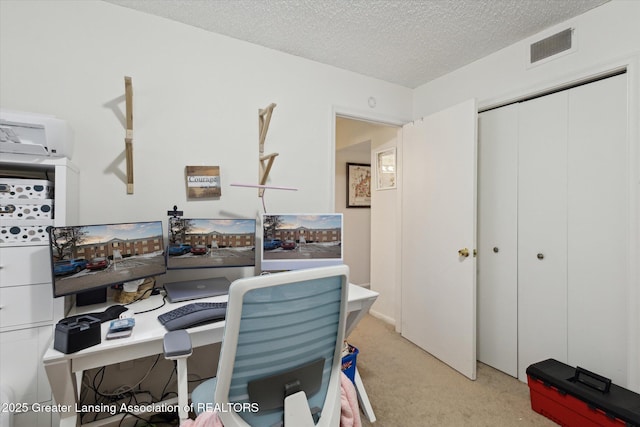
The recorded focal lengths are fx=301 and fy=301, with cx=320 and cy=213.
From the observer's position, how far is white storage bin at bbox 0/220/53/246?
4.44 ft

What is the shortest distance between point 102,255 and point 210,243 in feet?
1.82

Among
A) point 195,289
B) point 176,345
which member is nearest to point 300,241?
point 195,289

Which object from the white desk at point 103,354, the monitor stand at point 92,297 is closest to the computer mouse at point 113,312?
the white desk at point 103,354

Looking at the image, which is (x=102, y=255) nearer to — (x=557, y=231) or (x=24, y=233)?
(x=24, y=233)

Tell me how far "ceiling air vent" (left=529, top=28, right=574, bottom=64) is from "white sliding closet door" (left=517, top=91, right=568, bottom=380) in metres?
0.29

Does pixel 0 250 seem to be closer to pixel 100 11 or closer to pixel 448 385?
pixel 100 11

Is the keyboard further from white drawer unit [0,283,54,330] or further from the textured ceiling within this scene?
the textured ceiling

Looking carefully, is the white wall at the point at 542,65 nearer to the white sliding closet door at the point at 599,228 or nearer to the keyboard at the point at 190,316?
the white sliding closet door at the point at 599,228

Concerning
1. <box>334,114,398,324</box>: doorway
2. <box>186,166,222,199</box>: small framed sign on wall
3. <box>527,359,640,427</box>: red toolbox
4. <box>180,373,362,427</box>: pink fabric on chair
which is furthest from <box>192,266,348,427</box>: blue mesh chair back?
<box>334,114,398,324</box>: doorway

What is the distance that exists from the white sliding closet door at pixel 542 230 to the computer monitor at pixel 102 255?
99.2 inches

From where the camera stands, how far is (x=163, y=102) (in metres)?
1.99

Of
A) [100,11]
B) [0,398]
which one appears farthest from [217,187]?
[0,398]

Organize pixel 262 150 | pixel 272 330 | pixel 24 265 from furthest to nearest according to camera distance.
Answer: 1. pixel 262 150
2. pixel 24 265
3. pixel 272 330

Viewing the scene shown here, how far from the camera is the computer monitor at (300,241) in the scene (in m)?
2.10
